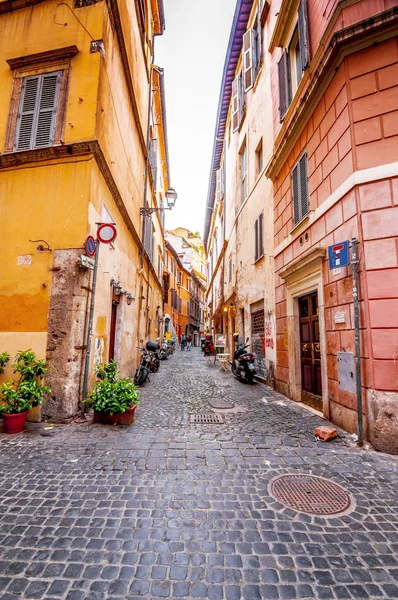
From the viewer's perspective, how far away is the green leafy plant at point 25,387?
473 centimetres

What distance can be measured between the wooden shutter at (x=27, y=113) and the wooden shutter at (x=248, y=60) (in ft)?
28.6

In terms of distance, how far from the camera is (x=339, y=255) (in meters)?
4.89

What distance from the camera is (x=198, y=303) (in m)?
50.1

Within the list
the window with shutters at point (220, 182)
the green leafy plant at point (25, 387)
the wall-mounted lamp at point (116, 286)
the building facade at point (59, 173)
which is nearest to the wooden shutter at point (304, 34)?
the building facade at point (59, 173)

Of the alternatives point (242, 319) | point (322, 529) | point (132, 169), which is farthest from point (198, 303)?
point (322, 529)

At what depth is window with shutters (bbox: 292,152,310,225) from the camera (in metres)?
6.85

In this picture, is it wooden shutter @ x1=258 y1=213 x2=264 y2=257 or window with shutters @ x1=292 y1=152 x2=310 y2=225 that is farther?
wooden shutter @ x1=258 y1=213 x2=264 y2=257

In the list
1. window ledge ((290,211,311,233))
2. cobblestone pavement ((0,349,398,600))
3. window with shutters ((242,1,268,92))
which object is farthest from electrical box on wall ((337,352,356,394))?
window with shutters ((242,1,268,92))

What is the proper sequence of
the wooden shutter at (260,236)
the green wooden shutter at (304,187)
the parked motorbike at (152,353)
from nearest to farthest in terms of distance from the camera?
the green wooden shutter at (304,187) → the wooden shutter at (260,236) → the parked motorbike at (152,353)

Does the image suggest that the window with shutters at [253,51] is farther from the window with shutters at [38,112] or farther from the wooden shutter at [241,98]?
the window with shutters at [38,112]

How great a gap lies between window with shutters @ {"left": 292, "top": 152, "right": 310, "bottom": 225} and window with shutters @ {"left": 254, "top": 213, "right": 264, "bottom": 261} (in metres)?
3.04

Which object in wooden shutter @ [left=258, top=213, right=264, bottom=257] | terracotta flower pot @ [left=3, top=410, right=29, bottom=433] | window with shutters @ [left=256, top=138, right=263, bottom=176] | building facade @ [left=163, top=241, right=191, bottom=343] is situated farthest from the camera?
building facade @ [left=163, top=241, right=191, bottom=343]

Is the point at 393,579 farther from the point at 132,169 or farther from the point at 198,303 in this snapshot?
the point at 198,303

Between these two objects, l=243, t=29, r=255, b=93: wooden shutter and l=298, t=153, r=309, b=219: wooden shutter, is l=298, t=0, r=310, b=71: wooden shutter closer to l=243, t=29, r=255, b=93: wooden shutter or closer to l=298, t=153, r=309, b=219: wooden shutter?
l=298, t=153, r=309, b=219: wooden shutter
